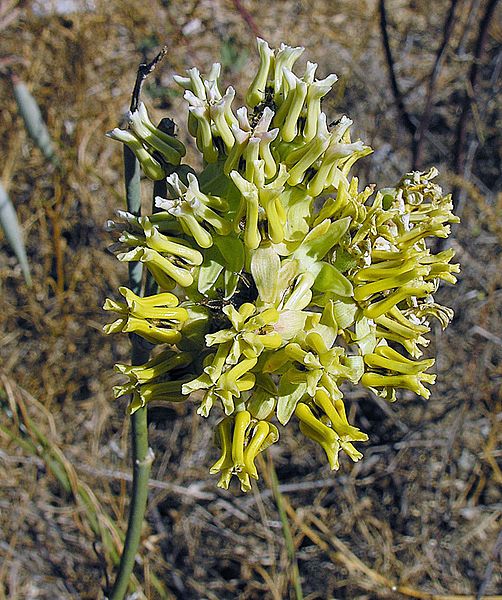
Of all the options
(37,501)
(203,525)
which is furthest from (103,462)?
(203,525)

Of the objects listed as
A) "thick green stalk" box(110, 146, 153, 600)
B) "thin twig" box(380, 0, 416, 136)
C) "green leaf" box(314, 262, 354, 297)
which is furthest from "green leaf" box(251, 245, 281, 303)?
"thin twig" box(380, 0, 416, 136)

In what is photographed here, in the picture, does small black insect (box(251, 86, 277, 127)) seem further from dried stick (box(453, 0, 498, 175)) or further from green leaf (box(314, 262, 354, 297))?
dried stick (box(453, 0, 498, 175))

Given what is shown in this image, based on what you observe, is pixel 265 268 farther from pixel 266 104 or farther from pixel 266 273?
pixel 266 104

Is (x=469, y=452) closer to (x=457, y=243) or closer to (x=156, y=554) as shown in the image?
(x=457, y=243)

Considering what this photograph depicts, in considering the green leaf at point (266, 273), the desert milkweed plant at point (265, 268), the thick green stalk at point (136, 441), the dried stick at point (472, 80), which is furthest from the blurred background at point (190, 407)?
the green leaf at point (266, 273)

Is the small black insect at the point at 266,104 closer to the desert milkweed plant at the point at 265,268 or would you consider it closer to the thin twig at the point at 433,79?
the desert milkweed plant at the point at 265,268

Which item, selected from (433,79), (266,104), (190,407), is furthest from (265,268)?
(190,407)
